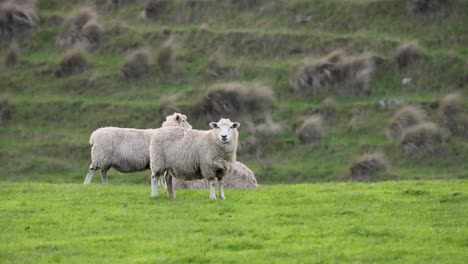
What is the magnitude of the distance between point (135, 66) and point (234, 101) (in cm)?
598

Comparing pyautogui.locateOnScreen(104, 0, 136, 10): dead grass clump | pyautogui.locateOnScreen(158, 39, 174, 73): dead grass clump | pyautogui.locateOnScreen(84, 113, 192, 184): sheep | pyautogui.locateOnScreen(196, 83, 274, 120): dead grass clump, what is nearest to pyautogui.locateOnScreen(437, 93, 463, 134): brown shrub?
pyautogui.locateOnScreen(196, 83, 274, 120): dead grass clump

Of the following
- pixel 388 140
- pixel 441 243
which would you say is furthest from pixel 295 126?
pixel 441 243

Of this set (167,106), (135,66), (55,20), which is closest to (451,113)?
(167,106)

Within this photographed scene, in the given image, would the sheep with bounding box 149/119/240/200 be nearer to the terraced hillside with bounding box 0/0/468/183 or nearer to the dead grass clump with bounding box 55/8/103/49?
the terraced hillside with bounding box 0/0/468/183

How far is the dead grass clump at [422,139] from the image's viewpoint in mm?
34062

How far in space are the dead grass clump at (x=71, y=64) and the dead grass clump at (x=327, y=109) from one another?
12.4 metres

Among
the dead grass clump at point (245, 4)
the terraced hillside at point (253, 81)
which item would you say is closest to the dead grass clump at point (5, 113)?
the terraced hillside at point (253, 81)

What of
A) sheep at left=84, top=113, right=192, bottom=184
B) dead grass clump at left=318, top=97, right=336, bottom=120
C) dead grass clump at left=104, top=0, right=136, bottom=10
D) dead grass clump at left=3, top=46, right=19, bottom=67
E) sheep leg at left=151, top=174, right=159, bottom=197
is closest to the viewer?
sheep leg at left=151, top=174, right=159, bottom=197

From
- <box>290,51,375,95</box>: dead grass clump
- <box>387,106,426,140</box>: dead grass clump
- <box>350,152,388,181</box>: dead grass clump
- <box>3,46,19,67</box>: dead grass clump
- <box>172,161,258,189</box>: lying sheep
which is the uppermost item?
<box>3,46,19,67</box>: dead grass clump

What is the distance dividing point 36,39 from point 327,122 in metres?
17.2

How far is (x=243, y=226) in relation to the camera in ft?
48.8

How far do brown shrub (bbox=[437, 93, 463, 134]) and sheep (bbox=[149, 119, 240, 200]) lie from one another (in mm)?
19194

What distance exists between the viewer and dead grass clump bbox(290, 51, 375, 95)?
38750 mm

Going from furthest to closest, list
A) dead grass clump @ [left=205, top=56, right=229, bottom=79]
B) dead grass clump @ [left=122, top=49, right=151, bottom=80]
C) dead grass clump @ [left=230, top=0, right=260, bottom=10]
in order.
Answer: dead grass clump @ [left=230, top=0, right=260, bottom=10], dead grass clump @ [left=122, top=49, right=151, bottom=80], dead grass clump @ [left=205, top=56, right=229, bottom=79]
